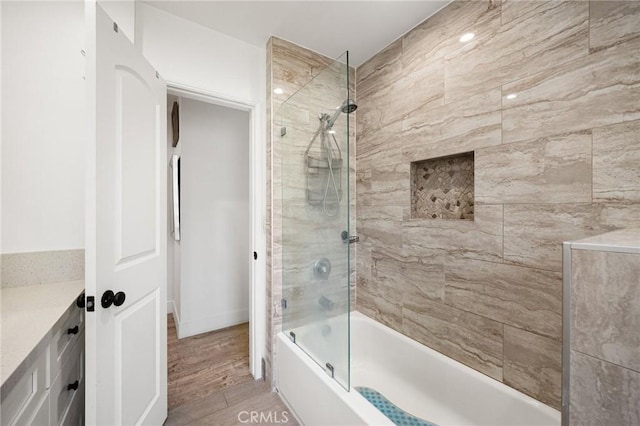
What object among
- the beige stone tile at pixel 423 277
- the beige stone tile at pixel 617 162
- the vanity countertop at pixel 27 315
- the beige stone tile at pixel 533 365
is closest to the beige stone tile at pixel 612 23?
the beige stone tile at pixel 617 162

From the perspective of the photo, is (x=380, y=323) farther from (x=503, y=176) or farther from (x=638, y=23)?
(x=638, y=23)

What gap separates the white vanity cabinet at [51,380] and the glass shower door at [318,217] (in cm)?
112

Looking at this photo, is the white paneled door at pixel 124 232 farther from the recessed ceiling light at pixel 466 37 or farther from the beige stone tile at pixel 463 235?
the recessed ceiling light at pixel 466 37

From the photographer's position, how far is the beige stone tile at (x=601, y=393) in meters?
0.55

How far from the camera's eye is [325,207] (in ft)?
5.11

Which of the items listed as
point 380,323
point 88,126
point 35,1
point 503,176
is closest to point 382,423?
point 380,323

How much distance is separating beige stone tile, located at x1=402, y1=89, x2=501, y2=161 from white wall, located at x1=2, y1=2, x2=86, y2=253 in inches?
81.5

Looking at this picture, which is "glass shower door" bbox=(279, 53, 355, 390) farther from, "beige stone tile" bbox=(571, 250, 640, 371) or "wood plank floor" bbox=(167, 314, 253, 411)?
"beige stone tile" bbox=(571, 250, 640, 371)

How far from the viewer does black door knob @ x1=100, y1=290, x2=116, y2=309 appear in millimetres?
1019

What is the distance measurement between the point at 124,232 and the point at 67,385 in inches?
25.8

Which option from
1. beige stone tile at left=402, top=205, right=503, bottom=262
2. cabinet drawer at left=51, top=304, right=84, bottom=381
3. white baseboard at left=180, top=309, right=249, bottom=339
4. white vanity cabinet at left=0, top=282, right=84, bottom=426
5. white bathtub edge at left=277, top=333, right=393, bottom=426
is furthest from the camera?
white baseboard at left=180, top=309, right=249, bottom=339

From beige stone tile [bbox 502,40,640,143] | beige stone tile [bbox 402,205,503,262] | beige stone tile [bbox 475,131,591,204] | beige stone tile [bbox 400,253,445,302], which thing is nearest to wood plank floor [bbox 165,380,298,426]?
beige stone tile [bbox 400,253,445,302]

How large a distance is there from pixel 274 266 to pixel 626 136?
194cm

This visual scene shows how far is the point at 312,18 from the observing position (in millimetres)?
1694
